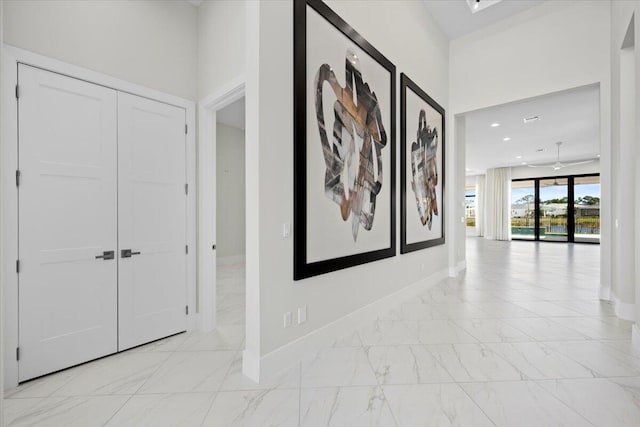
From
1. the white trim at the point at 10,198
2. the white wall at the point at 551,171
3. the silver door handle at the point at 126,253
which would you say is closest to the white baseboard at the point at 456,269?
the silver door handle at the point at 126,253

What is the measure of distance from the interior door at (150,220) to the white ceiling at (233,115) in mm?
3226

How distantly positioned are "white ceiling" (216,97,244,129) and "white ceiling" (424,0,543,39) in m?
3.74

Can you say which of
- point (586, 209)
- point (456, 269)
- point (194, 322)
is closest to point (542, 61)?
point (456, 269)

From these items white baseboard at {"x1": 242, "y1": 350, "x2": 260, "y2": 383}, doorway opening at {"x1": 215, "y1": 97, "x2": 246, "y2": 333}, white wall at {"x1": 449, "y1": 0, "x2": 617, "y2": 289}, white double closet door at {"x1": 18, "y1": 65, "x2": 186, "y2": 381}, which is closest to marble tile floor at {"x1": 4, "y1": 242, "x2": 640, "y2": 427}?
white baseboard at {"x1": 242, "y1": 350, "x2": 260, "y2": 383}

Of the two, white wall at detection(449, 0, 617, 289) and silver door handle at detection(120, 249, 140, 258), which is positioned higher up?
white wall at detection(449, 0, 617, 289)

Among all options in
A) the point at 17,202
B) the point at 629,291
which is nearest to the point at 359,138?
the point at 17,202

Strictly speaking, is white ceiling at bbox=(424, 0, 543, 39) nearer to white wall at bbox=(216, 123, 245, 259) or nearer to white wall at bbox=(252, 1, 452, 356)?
white wall at bbox=(252, 1, 452, 356)

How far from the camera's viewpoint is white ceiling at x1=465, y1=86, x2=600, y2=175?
561 centimetres

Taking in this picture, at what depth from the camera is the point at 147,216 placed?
8.86 ft

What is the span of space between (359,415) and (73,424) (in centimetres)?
165

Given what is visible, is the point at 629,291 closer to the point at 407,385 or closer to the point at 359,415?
the point at 407,385

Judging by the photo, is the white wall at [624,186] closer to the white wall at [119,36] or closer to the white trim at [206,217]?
the white trim at [206,217]

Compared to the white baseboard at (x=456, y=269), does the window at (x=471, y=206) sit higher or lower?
higher

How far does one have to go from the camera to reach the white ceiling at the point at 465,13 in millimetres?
4281
